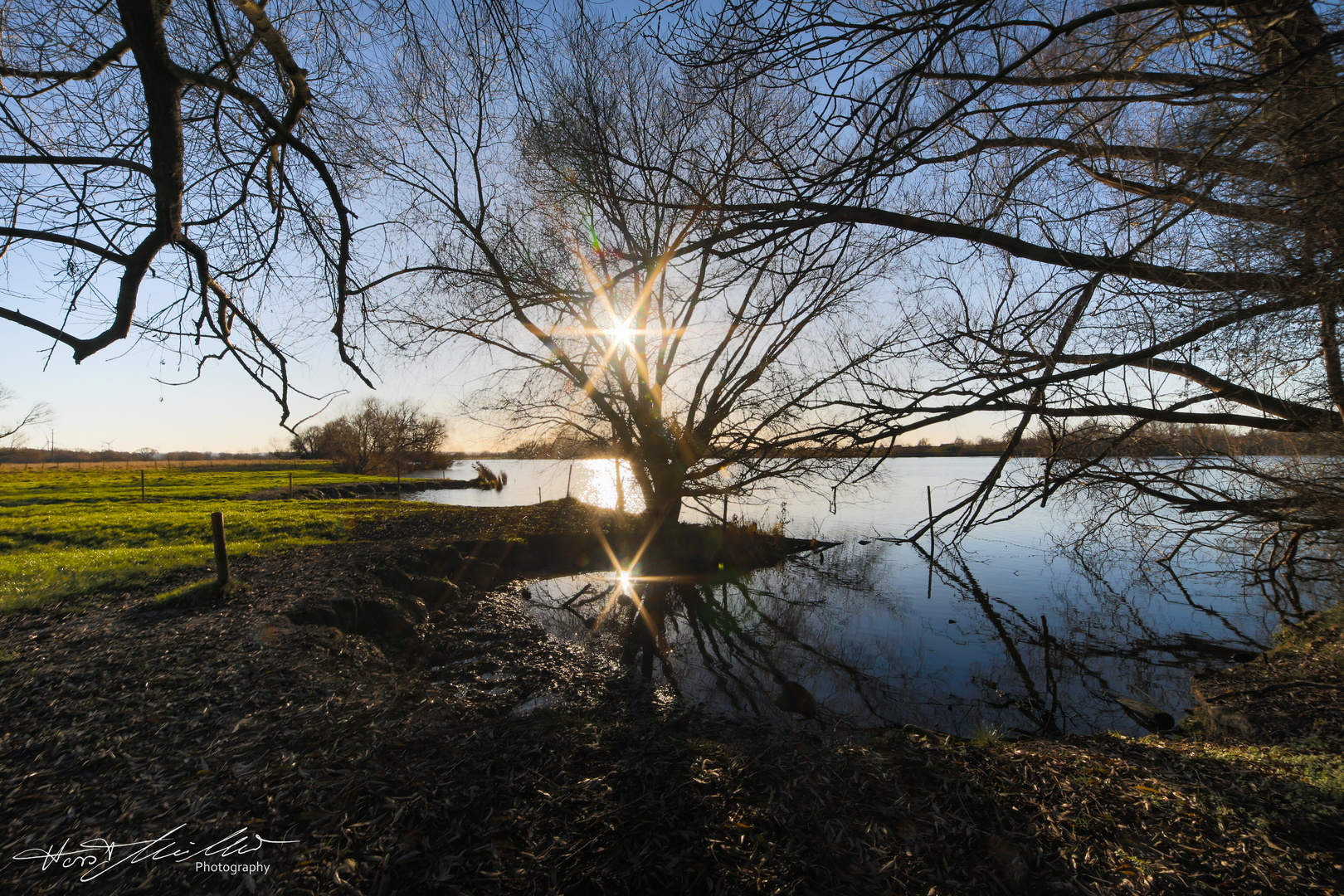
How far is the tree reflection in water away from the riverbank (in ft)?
3.72

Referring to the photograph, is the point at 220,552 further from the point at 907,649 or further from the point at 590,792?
the point at 907,649

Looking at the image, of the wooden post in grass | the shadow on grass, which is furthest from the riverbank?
the wooden post in grass

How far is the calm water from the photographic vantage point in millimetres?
6207

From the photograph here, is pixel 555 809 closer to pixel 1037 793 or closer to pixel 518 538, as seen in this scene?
pixel 1037 793

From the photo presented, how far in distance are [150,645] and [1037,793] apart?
731 centimetres

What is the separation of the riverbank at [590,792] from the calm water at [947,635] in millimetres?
1307

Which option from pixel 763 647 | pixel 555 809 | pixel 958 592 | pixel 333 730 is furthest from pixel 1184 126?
pixel 958 592

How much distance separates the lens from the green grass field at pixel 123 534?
26.0 ft

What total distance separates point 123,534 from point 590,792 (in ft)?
51.2

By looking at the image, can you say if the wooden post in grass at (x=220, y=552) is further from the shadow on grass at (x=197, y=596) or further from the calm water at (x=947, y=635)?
the calm water at (x=947, y=635)

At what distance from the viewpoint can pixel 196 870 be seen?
2.41m

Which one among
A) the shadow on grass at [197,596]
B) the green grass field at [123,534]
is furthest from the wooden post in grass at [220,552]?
the green grass field at [123,534]

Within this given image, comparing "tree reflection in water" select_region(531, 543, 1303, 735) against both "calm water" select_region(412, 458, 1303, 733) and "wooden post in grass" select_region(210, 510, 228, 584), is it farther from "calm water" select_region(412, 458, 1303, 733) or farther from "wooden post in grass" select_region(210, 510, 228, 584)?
"wooden post in grass" select_region(210, 510, 228, 584)

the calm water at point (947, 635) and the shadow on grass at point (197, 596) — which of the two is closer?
the calm water at point (947, 635)
